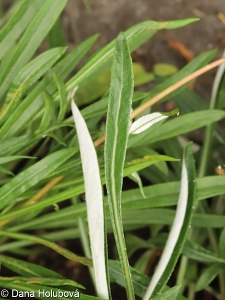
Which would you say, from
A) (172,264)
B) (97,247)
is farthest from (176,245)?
(97,247)

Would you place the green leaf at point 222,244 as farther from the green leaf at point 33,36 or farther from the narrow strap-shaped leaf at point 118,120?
the green leaf at point 33,36

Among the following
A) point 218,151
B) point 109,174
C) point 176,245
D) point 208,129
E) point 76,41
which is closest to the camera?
point 109,174

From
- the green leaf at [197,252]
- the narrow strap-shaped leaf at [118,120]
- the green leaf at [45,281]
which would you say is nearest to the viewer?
the narrow strap-shaped leaf at [118,120]

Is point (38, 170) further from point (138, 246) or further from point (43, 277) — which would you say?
point (138, 246)

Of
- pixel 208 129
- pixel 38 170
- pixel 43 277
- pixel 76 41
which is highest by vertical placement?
pixel 76 41

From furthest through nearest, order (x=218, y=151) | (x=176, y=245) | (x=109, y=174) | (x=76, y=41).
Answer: (x=76, y=41), (x=218, y=151), (x=176, y=245), (x=109, y=174)

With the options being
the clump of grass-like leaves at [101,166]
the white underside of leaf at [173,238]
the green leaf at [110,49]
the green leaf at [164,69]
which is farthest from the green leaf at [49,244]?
the green leaf at [164,69]

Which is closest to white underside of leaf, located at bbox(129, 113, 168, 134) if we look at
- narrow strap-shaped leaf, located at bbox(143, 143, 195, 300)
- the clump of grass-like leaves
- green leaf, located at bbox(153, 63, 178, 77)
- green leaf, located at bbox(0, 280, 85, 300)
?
the clump of grass-like leaves
